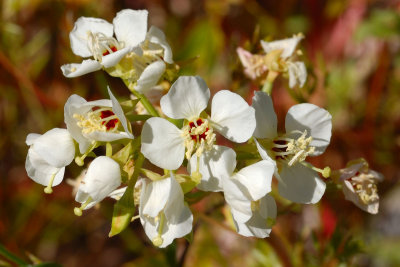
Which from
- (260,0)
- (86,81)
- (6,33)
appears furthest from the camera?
(260,0)

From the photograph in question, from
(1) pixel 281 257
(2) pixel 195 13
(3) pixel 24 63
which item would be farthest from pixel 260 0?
(1) pixel 281 257

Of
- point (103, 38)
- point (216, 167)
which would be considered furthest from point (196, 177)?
point (103, 38)

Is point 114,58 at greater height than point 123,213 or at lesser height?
greater

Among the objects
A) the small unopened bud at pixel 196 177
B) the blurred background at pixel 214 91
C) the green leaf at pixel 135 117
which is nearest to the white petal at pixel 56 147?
the green leaf at pixel 135 117

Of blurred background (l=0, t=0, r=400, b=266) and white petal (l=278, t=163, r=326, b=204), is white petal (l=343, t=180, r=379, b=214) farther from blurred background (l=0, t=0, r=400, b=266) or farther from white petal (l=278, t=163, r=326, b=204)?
blurred background (l=0, t=0, r=400, b=266)

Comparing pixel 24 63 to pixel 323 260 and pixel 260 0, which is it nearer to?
pixel 260 0

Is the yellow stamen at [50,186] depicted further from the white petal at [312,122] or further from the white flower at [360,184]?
the white flower at [360,184]

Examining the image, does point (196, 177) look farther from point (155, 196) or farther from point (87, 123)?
point (87, 123)
